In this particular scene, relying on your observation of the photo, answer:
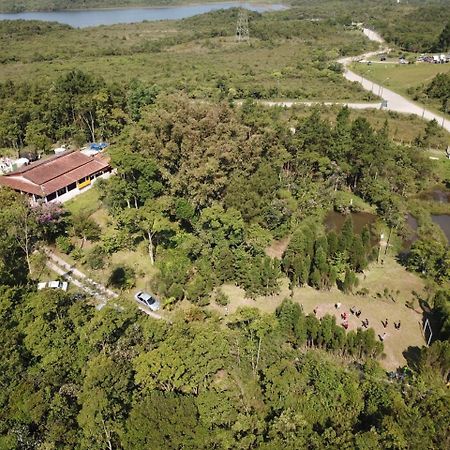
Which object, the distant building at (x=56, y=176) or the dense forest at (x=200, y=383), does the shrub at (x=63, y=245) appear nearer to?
the distant building at (x=56, y=176)

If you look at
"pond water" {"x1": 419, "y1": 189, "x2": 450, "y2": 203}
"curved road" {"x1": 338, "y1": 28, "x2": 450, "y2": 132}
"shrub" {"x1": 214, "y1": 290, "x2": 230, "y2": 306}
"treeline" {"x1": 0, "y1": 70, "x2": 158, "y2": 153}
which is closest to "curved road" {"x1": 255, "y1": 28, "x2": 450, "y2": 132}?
"curved road" {"x1": 338, "y1": 28, "x2": 450, "y2": 132}

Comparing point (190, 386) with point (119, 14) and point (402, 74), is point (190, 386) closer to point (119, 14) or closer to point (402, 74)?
point (402, 74)

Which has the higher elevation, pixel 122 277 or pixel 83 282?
pixel 122 277

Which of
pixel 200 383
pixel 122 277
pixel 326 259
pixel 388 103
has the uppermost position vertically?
pixel 200 383


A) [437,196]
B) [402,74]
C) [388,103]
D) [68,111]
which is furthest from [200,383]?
[402,74]

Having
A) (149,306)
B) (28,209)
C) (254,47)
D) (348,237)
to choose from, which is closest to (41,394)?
(149,306)

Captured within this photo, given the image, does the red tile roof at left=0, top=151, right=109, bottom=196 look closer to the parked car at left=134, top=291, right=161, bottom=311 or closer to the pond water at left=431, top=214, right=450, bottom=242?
the parked car at left=134, top=291, right=161, bottom=311

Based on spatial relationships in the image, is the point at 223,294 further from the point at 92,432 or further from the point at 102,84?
the point at 102,84

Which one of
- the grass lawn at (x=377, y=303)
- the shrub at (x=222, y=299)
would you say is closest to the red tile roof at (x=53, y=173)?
the shrub at (x=222, y=299)
